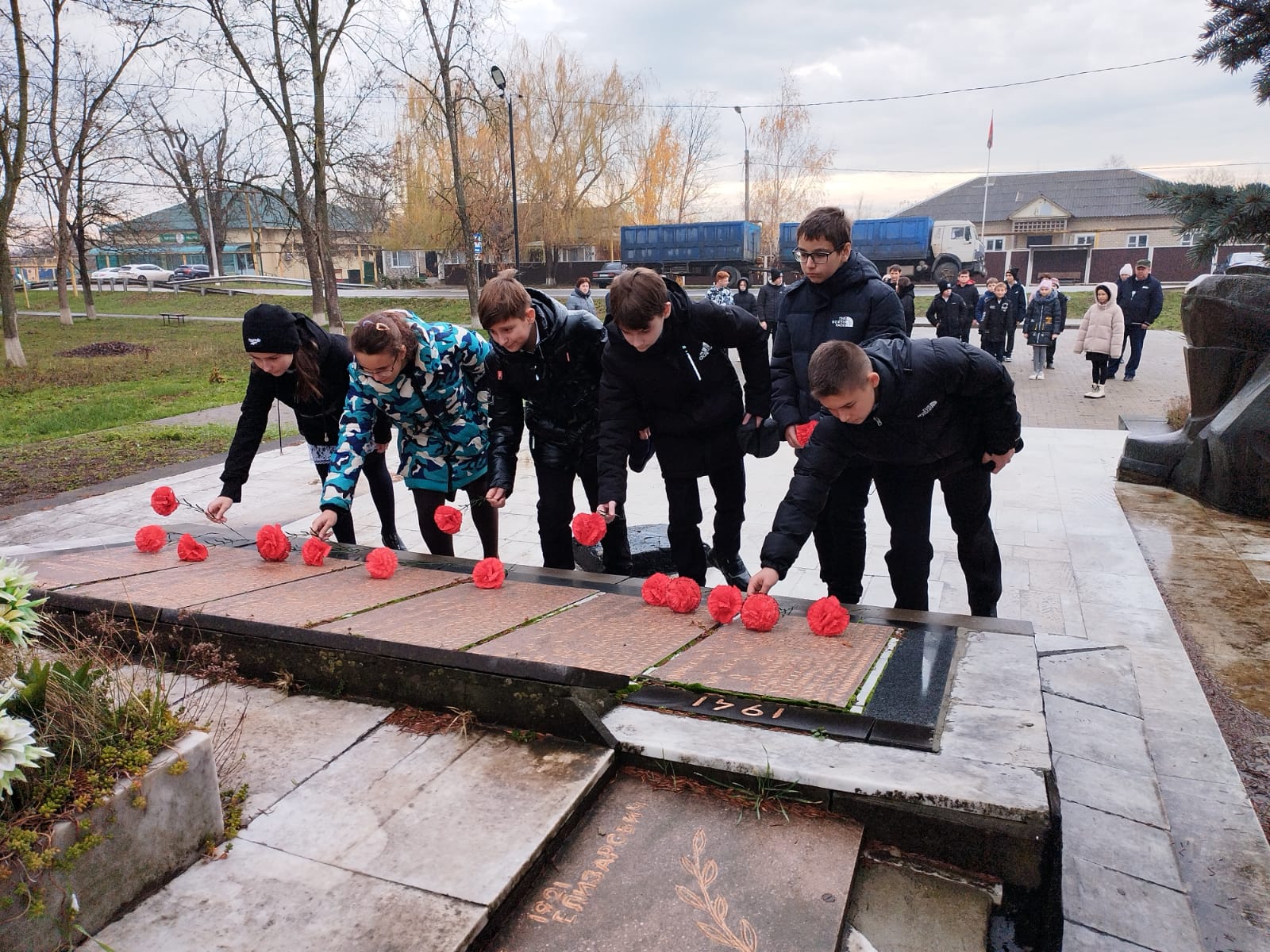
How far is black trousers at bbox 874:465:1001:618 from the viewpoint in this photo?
3322 mm

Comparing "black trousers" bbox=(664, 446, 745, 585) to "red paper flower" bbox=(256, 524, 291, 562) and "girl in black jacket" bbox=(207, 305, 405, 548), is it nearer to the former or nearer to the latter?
"girl in black jacket" bbox=(207, 305, 405, 548)

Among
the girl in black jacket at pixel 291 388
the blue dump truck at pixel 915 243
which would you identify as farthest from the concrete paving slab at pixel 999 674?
the blue dump truck at pixel 915 243

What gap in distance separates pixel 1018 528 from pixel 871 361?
10.7 feet

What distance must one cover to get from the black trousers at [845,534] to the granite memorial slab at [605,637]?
3.22 ft

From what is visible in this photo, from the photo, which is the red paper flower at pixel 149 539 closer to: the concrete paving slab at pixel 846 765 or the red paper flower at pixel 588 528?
the red paper flower at pixel 588 528

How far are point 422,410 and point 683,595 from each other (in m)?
1.57

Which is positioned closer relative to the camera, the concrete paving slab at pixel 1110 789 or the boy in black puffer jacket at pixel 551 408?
the concrete paving slab at pixel 1110 789

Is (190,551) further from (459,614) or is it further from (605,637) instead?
(605,637)

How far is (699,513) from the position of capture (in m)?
3.96

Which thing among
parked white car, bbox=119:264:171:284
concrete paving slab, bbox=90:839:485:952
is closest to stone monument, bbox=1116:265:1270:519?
concrete paving slab, bbox=90:839:485:952

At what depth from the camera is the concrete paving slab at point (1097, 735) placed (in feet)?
8.75

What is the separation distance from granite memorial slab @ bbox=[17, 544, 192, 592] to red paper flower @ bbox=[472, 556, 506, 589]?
142cm

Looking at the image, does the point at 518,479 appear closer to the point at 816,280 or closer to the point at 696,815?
the point at 816,280

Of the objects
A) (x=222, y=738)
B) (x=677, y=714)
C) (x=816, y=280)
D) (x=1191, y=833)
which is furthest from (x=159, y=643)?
(x=1191, y=833)
